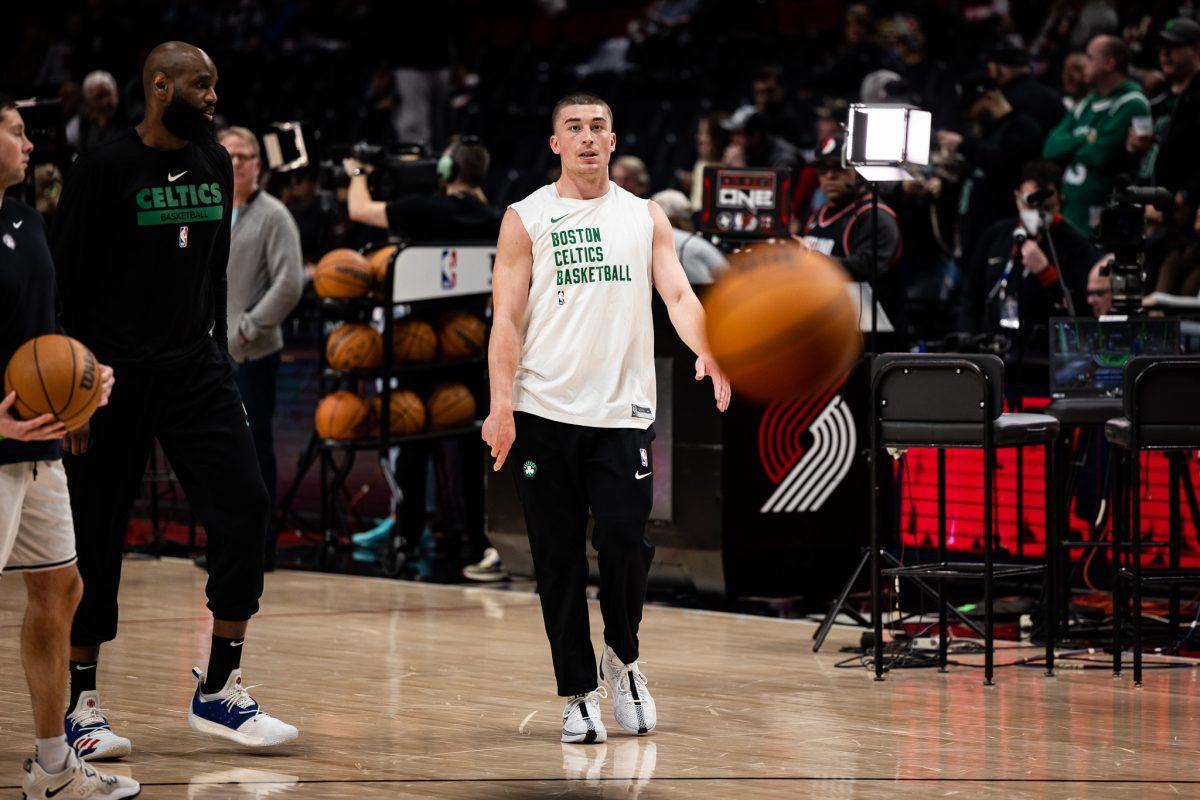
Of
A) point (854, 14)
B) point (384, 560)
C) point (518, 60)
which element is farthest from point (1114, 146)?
point (518, 60)

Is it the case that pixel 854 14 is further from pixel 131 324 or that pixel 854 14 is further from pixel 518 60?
pixel 131 324

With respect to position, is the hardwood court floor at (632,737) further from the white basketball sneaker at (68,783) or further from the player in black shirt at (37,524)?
the player in black shirt at (37,524)

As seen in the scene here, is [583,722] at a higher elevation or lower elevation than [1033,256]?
lower

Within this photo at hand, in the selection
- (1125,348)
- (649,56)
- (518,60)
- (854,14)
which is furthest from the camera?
(518,60)

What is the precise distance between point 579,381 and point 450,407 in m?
5.00

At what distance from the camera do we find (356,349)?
10234 mm

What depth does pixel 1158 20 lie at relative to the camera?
1259 centimetres

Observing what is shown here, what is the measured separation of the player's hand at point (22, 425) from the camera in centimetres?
434

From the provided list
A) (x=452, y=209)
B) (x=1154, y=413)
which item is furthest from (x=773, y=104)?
(x=1154, y=413)

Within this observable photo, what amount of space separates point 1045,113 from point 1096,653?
195 inches

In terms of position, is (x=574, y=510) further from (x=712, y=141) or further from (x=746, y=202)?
(x=712, y=141)

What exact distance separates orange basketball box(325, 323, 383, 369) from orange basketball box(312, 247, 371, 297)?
0.77 ft

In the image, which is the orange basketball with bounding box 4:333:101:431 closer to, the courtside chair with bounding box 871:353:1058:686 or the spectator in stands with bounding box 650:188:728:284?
the courtside chair with bounding box 871:353:1058:686

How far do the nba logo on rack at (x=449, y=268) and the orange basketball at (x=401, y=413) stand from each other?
2.26ft
